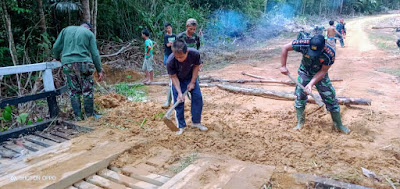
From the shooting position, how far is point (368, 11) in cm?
3838

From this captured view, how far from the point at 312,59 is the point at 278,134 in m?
1.11

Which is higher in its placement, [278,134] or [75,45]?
[75,45]

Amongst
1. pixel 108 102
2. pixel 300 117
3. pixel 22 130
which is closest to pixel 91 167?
pixel 22 130

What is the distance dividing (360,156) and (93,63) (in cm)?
387

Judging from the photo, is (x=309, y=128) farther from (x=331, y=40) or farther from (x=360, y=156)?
(x=331, y=40)

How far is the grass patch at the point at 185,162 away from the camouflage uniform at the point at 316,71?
1.87 meters

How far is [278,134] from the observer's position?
3.85 meters

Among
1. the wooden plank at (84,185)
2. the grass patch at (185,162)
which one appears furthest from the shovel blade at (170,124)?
the wooden plank at (84,185)

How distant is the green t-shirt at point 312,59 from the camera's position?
11.7 ft

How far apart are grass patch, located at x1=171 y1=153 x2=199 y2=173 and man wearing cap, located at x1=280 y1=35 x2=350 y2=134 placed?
177cm

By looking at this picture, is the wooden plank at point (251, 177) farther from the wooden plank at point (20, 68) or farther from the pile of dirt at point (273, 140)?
the wooden plank at point (20, 68)

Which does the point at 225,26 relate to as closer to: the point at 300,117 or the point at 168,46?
the point at 168,46

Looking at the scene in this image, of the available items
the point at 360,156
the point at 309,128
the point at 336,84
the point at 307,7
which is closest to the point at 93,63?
the point at 309,128

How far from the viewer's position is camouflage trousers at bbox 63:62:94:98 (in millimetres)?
4109
